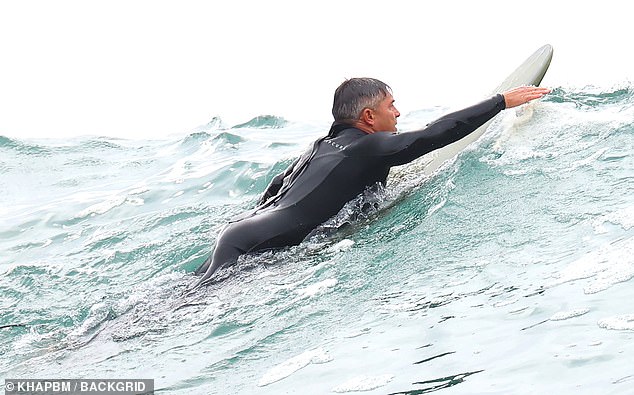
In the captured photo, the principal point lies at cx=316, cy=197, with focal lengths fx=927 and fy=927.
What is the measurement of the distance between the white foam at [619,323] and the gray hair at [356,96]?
130 inches

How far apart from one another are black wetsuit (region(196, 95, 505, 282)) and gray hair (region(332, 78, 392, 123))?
0.19 metres

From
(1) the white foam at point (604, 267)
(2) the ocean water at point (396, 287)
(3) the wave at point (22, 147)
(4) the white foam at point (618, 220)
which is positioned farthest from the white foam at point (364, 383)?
(3) the wave at point (22, 147)

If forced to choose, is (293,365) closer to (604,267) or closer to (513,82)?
(604,267)

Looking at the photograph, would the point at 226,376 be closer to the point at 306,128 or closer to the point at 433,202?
the point at 433,202

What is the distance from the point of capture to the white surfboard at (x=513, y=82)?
25.7ft

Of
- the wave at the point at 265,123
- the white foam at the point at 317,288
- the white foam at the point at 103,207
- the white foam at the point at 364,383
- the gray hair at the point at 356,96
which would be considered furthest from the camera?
the wave at the point at 265,123

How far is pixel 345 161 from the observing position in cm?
664

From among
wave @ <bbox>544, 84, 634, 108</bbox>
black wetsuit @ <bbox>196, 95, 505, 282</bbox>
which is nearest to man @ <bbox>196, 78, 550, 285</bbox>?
black wetsuit @ <bbox>196, 95, 505, 282</bbox>

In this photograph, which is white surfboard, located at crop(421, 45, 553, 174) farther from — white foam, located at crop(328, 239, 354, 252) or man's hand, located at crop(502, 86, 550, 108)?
white foam, located at crop(328, 239, 354, 252)

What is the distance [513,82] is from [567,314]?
182 inches

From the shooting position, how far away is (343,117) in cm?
693

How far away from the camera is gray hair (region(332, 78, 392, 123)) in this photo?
6867 mm

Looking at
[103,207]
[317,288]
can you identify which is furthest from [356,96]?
[103,207]

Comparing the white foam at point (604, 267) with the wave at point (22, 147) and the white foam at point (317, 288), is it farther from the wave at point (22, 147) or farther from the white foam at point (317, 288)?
the wave at point (22, 147)
